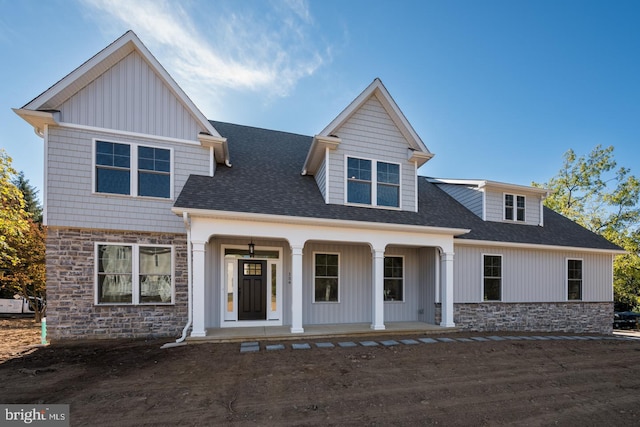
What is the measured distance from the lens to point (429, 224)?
31.3 feet

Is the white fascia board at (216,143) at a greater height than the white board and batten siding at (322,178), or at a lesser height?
greater

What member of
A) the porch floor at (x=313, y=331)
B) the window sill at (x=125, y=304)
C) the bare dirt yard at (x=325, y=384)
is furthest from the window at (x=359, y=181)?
the window sill at (x=125, y=304)

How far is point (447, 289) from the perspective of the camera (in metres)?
9.69

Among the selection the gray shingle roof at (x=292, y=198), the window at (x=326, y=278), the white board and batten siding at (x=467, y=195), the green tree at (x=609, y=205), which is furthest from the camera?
the green tree at (x=609, y=205)

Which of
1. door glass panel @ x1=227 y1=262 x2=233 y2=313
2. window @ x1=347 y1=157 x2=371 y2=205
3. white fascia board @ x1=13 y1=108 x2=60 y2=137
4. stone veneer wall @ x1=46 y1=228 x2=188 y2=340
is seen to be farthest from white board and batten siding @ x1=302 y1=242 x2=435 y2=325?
white fascia board @ x1=13 y1=108 x2=60 y2=137

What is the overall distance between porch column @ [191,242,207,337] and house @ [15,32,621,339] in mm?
46

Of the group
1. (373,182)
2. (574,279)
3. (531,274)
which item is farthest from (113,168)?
(574,279)

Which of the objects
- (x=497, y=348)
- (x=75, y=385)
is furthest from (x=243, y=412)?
(x=497, y=348)

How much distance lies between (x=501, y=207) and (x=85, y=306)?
1437cm

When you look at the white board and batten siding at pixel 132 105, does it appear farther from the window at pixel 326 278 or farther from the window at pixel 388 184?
the window at pixel 388 184

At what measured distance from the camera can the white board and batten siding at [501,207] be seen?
1237 centimetres

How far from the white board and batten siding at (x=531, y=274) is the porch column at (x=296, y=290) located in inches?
214

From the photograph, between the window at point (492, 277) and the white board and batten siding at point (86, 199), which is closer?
the white board and batten siding at point (86, 199)

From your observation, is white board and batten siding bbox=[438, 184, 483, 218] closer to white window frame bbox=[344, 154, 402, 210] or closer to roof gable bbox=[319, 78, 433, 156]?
roof gable bbox=[319, 78, 433, 156]
